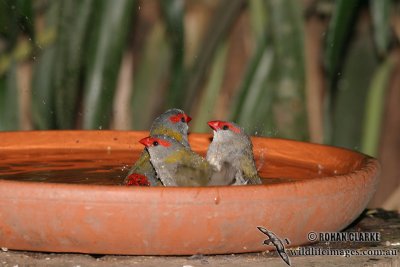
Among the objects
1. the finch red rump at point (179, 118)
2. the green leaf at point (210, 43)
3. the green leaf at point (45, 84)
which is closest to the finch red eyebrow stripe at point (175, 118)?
the finch red rump at point (179, 118)

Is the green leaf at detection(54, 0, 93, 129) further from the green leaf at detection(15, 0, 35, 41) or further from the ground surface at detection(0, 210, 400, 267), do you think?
the ground surface at detection(0, 210, 400, 267)

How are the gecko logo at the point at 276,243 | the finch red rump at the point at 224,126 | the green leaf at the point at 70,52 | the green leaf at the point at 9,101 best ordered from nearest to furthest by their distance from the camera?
1. the gecko logo at the point at 276,243
2. the finch red rump at the point at 224,126
3. the green leaf at the point at 70,52
4. the green leaf at the point at 9,101

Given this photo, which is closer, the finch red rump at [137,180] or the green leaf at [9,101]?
the finch red rump at [137,180]

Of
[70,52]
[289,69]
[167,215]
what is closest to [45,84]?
[70,52]

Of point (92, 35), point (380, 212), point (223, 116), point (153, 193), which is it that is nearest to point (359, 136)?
A: point (223, 116)

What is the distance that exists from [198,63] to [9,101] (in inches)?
36.1

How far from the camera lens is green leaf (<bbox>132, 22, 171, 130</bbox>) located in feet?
18.0

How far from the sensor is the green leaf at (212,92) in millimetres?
5266

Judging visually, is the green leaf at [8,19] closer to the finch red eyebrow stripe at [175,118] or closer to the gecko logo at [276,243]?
the finch red eyebrow stripe at [175,118]

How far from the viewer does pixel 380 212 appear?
3.36 meters

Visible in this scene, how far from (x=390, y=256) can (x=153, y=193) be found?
0.69m

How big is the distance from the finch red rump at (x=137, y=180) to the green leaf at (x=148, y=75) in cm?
253

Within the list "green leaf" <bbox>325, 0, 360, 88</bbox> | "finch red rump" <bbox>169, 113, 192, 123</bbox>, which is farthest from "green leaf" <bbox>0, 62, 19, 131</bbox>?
"finch red rump" <bbox>169, 113, 192, 123</bbox>

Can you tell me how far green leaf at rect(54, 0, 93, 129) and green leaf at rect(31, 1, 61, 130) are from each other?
0.52ft
